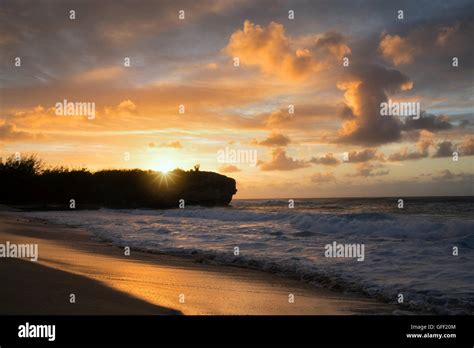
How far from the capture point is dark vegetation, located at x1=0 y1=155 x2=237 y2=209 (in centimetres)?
6194

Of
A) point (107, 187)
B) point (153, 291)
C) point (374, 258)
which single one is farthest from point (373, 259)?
point (107, 187)

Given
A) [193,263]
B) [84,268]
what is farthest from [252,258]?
[84,268]

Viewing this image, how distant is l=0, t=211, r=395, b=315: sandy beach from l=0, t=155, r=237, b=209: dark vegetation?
53238mm

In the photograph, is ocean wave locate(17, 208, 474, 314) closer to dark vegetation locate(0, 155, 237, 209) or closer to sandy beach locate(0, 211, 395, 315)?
sandy beach locate(0, 211, 395, 315)

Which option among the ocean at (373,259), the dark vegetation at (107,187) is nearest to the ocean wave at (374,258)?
the ocean at (373,259)

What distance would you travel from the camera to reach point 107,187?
236 ft

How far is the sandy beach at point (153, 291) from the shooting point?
5316mm

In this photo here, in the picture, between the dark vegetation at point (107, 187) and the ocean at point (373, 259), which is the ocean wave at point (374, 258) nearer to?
the ocean at point (373, 259)

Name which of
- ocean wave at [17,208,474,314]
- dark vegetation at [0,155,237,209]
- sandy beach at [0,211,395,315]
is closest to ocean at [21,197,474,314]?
ocean wave at [17,208,474,314]

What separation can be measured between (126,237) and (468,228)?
14.8 meters

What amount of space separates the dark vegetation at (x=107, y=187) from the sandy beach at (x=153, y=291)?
53.2 m

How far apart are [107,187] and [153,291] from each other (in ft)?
226
